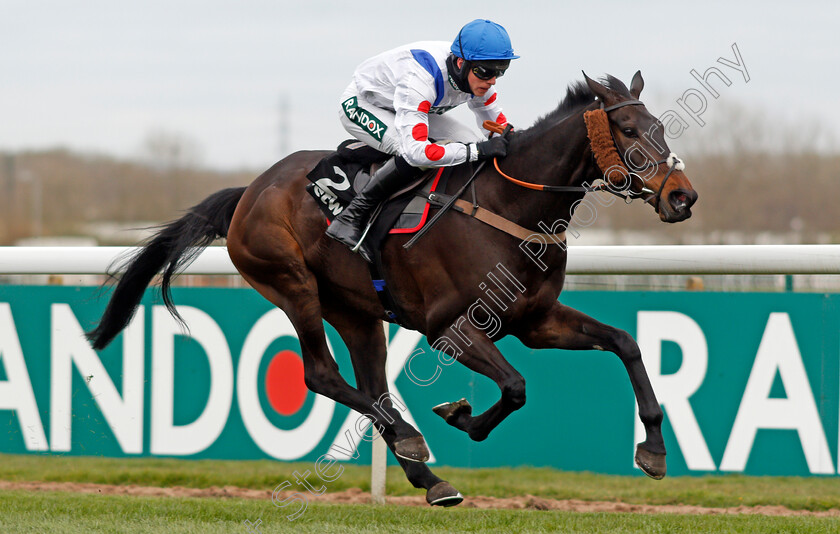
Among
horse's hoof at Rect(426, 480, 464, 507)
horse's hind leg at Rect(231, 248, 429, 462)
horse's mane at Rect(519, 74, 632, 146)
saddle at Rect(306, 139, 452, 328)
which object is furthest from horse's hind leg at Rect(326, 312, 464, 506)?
horse's mane at Rect(519, 74, 632, 146)

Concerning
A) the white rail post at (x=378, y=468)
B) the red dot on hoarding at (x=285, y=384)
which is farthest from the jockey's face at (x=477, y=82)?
the red dot on hoarding at (x=285, y=384)

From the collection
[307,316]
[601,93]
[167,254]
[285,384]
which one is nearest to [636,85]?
[601,93]

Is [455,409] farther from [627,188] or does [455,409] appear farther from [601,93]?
[601,93]

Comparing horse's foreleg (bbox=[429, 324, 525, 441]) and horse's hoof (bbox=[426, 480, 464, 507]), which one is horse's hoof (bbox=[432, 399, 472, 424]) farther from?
horse's hoof (bbox=[426, 480, 464, 507])

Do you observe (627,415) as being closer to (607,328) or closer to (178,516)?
(607,328)

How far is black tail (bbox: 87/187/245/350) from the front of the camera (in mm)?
4750

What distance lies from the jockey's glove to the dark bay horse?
0.14 ft

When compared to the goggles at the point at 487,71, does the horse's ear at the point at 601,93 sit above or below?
below

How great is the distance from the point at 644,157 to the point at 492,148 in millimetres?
665

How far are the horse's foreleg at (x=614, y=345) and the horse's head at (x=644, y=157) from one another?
606 mm

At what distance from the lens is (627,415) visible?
198 inches

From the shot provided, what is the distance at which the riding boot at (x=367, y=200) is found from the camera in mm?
3824

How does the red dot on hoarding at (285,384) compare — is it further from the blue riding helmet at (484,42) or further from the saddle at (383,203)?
the blue riding helmet at (484,42)

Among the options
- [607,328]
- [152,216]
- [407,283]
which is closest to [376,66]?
[407,283]
